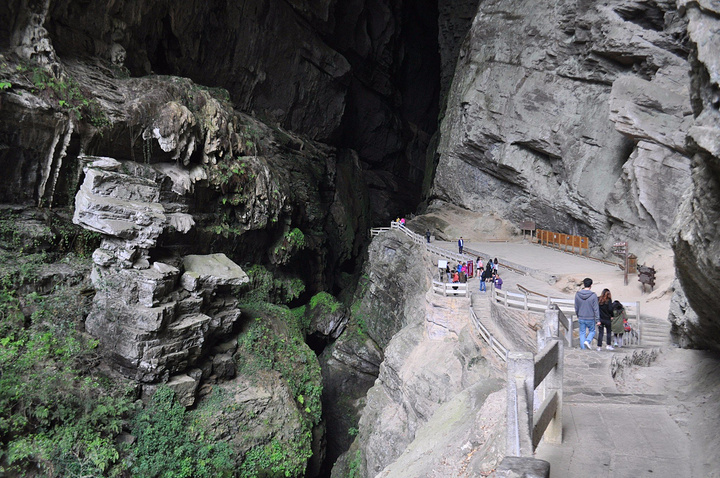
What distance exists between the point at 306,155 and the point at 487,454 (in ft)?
85.9

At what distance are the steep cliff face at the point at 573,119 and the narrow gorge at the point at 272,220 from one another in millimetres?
123

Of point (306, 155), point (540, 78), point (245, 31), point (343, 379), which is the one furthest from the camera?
point (306, 155)

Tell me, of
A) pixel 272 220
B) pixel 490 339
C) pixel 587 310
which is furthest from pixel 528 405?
pixel 272 220

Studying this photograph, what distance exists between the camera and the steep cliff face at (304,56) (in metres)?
19.9

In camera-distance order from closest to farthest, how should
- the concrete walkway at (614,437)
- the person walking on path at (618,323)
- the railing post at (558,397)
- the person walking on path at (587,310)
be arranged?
1. the concrete walkway at (614,437)
2. the railing post at (558,397)
3. the person walking on path at (587,310)
4. the person walking on path at (618,323)

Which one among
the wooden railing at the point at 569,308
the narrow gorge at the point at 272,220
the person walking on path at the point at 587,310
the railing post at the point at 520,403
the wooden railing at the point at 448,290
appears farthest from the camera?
the wooden railing at the point at 448,290

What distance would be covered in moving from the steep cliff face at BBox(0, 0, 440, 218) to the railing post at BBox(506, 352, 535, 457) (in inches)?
745

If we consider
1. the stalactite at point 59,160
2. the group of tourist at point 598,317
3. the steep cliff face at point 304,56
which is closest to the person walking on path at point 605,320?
the group of tourist at point 598,317

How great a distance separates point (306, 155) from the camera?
31156 mm

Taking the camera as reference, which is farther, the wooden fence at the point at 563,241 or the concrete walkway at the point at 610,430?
the wooden fence at the point at 563,241

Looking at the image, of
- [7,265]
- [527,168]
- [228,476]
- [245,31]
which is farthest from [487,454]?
[245,31]

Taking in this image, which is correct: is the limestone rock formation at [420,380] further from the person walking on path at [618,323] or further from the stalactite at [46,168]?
the stalactite at [46,168]

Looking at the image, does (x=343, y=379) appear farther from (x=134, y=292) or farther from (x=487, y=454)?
(x=487, y=454)

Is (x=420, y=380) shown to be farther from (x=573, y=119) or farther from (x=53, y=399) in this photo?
(x=573, y=119)
